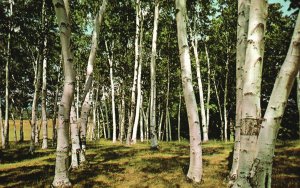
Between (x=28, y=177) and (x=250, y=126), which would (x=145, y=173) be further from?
(x=250, y=126)

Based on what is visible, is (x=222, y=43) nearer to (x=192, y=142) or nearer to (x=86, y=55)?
(x=86, y=55)

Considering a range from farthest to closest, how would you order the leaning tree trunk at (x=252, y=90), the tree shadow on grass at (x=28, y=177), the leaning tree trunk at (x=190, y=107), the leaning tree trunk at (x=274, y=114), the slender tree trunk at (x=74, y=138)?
1. the slender tree trunk at (x=74, y=138)
2. the tree shadow on grass at (x=28, y=177)
3. the leaning tree trunk at (x=190, y=107)
4. the leaning tree trunk at (x=252, y=90)
5. the leaning tree trunk at (x=274, y=114)

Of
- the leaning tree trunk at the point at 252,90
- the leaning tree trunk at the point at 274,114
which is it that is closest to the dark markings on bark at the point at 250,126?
the leaning tree trunk at the point at 252,90

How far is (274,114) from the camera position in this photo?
10.7 feet

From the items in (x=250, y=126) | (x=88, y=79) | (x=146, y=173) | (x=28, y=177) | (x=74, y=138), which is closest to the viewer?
(x=250, y=126)

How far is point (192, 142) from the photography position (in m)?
9.81

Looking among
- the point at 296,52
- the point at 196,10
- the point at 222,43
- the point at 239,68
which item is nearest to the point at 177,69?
the point at 222,43

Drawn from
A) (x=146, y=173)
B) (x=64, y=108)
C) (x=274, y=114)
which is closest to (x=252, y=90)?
(x=274, y=114)

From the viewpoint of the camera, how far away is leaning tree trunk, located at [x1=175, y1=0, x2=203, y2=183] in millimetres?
9672

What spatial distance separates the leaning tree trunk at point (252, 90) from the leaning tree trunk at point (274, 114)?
0.87 feet

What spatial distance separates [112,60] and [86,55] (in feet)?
18.4

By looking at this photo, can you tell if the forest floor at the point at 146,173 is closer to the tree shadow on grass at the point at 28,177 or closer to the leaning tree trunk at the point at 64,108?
the tree shadow on grass at the point at 28,177

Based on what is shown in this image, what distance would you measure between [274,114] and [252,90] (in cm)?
58

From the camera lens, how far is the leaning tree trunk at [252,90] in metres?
3.61
